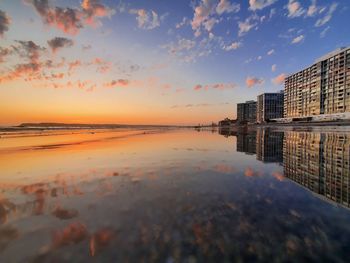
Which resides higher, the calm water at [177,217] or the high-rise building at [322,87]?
the high-rise building at [322,87]

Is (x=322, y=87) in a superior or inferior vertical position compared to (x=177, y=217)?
superior

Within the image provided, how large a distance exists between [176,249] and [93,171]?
9.12 m

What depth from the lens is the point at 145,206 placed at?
21.1ft

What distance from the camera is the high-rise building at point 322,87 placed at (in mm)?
106312

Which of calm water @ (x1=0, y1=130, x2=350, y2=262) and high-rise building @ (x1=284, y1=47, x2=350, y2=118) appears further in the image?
high-rise building @ (x1=284, y1=47, x2=350, y2=118)

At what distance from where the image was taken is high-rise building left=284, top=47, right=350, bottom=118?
106 metres

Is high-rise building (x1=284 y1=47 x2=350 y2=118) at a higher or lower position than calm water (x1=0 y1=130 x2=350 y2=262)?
higher

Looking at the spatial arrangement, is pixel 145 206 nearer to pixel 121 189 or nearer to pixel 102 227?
pixel 102 227

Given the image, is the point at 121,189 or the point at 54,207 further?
the point at 121,189

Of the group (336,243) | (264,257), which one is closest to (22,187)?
(264,257)

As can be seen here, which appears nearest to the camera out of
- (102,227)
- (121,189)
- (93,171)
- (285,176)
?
(102,227)

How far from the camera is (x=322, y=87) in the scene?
123 meters

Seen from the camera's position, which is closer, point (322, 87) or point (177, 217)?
point (177, 217)

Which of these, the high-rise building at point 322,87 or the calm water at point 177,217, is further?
the high-rise building at point 322,87
